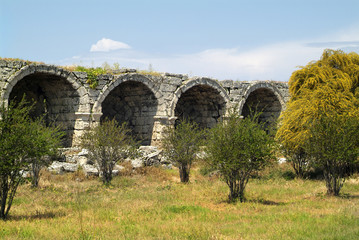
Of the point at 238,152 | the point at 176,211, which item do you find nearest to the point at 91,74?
the point at 238,152

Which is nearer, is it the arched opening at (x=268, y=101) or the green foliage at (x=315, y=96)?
the green foliage at (x=315, y=96)

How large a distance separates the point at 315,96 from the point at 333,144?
4.29 m

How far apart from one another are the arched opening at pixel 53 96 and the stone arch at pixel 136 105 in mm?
1509

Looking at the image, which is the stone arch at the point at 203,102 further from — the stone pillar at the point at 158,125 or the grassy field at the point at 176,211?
the grassy field at the point at 176,211

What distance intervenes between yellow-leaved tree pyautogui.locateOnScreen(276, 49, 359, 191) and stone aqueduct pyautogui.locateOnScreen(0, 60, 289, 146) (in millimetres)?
1615

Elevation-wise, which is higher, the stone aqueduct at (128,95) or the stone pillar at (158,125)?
the stone aqueduct at (128,95)

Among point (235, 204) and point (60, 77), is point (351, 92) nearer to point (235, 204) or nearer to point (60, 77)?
point (235, 204)

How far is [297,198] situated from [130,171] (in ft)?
20.7

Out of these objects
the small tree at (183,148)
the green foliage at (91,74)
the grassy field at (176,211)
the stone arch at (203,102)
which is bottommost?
the grassy field at (176,211)

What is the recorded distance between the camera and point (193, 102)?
22109mm

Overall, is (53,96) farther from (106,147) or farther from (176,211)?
(176,211)

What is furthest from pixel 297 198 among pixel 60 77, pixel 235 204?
pixel 60 77

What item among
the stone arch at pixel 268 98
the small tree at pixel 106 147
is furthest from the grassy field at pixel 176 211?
the stone arch at pixel 268 98

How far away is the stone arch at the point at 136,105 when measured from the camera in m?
18.5
